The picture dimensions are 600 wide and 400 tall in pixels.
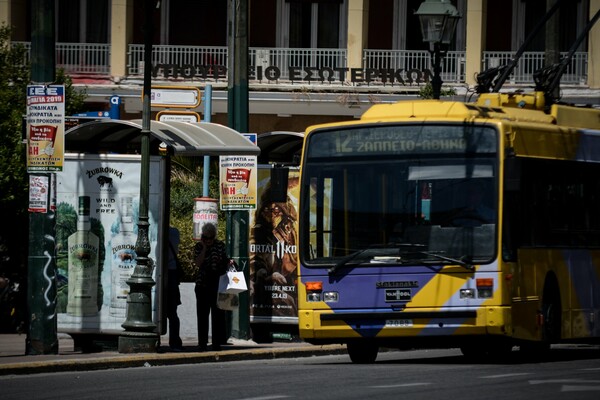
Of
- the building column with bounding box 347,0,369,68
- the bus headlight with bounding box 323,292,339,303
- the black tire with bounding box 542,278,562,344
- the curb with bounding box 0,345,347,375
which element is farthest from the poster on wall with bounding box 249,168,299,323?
the building column with bounding box 347,0,369,68

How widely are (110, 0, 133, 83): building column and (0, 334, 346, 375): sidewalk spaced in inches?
499

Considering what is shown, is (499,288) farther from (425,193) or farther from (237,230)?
(237,230)

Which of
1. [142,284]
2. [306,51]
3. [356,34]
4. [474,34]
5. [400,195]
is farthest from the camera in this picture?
[306,51]

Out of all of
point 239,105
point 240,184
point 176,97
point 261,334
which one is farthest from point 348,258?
point 176,97

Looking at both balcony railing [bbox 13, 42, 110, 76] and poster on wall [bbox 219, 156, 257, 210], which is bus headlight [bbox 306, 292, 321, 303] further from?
balcony railing [bbox 13, 42, 110, 76]

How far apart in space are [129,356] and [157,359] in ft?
1.19

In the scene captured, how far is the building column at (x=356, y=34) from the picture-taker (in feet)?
114

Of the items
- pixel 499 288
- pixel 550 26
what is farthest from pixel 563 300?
pixel 550 26

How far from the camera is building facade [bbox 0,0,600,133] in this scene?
34.3 meters

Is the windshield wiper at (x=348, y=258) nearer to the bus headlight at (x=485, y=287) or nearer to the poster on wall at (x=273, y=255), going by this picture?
the bus headlight at (x=485, y=287)

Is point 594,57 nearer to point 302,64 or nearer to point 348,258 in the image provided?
point 302,64

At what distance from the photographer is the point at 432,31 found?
21969 mm

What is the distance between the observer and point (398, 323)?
17.3 metres

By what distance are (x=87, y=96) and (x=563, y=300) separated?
708 inches
